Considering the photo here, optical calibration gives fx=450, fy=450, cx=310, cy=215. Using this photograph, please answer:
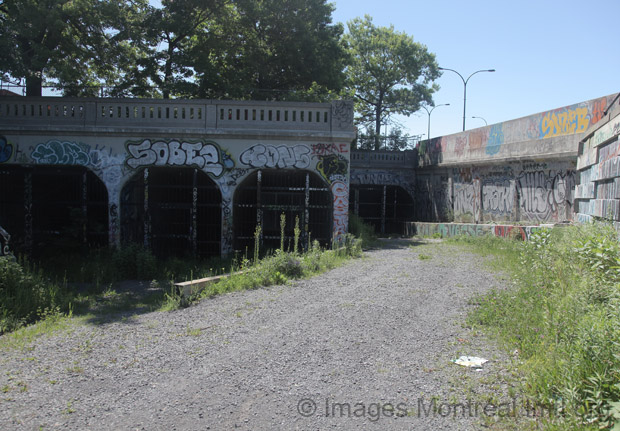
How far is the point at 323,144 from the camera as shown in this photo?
12562 mm

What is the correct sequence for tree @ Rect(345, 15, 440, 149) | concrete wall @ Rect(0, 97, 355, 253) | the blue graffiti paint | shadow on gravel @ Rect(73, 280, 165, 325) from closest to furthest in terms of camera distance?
shadow on gravel @ Rect(73, 280, 165, 325) < concrete wall @ Rect(0, 97, 355, 253) < the blue graffiti paint < tree @ Rect(345, 15, 440, 149)

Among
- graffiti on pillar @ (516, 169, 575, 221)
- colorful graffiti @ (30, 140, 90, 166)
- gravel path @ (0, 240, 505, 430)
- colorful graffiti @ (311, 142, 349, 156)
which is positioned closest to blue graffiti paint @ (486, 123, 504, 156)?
graffiti on pillar @ (516, 169, 575, 221)

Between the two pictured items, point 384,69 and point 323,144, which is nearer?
point 323,144

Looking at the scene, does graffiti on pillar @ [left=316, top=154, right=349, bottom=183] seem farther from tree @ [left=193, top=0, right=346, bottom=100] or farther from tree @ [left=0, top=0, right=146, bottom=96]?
tree @ [left=0, top=0, right=146, bottom=96]

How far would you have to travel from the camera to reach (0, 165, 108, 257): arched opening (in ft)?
42.7

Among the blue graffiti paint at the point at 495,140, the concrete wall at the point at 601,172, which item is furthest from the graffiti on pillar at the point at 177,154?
the blue graffiti paint at the point at 495,140

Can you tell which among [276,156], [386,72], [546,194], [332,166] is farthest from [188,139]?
[386,72]

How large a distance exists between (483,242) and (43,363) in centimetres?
1111

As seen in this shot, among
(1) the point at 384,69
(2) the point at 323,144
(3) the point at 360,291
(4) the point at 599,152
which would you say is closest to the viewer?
(3) the point at 360,291

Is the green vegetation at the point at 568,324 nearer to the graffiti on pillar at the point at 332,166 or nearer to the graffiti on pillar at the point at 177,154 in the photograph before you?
the graffiti on pillar at the point at 332,166

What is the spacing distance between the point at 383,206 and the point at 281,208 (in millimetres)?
10515

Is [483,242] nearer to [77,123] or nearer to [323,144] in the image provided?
[323,144]

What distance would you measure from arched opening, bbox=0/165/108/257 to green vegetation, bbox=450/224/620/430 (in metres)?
11.4

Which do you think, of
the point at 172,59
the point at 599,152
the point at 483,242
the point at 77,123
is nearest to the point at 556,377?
the point at 599,152
